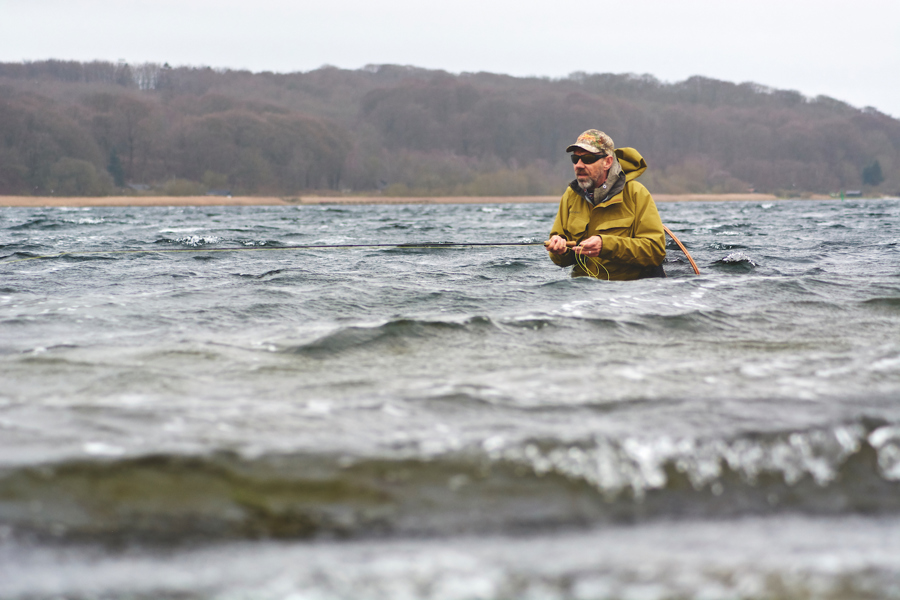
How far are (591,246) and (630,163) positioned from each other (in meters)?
0.86

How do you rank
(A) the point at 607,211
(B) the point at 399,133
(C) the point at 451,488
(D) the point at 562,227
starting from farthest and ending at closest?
(B) the point at 399,133 < (D) the point at 562,227 < (A) the point at 607,211 < (C) the point at 451,488

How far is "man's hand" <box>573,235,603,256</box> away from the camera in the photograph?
7.07m

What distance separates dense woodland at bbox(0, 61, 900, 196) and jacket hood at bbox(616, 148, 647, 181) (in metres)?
87.7

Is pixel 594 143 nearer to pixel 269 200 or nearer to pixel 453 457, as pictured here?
pixel 453 457

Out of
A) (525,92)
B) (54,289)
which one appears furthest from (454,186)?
(54,289)

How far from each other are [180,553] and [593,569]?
3.92 ft

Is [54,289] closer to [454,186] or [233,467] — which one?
[233,467]

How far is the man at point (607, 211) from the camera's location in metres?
7.09

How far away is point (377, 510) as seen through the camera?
9.05 ft

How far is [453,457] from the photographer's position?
3146 millimetres

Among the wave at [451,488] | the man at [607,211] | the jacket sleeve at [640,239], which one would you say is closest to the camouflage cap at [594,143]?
the man at [607,211]

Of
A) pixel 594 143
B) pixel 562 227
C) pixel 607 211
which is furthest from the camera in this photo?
pixel 562 227

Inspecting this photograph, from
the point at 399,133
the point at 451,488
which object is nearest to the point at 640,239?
the point at 451,488

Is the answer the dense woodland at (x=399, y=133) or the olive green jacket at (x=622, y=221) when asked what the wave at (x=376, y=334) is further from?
the dense woodland at (x=399, y=133)
